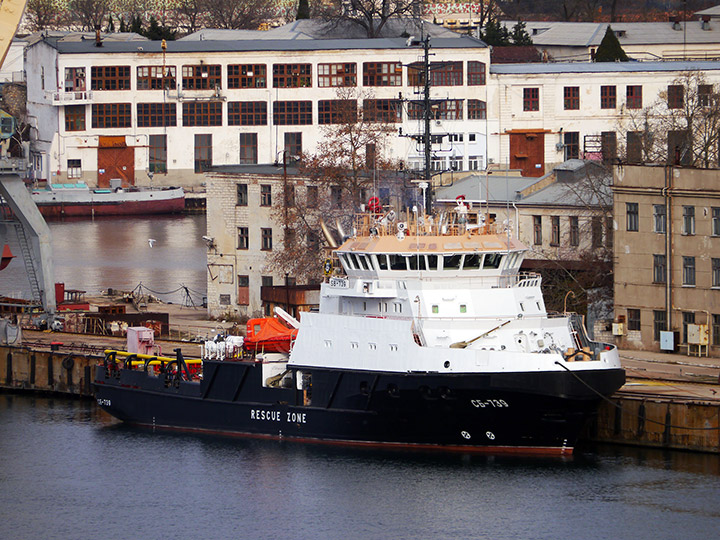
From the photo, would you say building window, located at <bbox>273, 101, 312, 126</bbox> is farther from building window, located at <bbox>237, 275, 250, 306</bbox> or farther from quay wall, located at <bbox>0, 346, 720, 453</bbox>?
quay wall, located at <bbox>0, 346, 720, 453</bbox>

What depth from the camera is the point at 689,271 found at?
5706 cm

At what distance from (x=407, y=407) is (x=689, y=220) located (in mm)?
13866

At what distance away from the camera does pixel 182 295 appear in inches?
3243

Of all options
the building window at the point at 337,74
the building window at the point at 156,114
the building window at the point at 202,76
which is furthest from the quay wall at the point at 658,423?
the building window at the point at 156,114

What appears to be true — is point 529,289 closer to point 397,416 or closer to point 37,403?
point 397,416

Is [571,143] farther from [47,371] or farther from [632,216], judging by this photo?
[47,371]

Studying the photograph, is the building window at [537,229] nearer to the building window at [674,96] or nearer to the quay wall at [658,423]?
the quay wall at [658,423]

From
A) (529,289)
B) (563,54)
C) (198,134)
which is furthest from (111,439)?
(563,54)

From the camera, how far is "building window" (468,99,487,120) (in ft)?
371

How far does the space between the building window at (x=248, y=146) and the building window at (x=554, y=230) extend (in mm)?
53780

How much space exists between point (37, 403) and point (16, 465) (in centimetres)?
985

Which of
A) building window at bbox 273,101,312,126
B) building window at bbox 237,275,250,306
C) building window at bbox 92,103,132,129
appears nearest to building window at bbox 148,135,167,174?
building window at bbox 92,103,132,129

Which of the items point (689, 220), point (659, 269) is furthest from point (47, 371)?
point (689, 220)

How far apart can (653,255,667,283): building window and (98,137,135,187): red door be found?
71.6 meters
